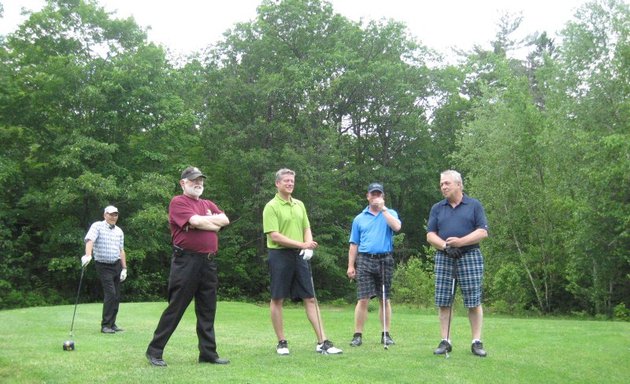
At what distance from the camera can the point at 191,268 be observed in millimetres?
6238

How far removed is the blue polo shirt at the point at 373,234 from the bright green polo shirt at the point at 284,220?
1.13 metres

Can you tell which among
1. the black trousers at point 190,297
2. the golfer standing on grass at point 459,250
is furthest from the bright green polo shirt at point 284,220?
the golfer standing on grass at point 459,250

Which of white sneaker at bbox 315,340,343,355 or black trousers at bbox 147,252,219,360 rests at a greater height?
black trousers at bbox 147,252,219,360

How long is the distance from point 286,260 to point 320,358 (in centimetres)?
112

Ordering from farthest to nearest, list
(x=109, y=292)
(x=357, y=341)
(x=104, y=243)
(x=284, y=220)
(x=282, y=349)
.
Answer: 1. (x=104, y=243)
2. (x=109, y=292)
3. (x=357, y=341)
4. (x=284, y=220)
5. (x=282, y=349)

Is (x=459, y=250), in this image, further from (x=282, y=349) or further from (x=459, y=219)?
(x=282, y=349)

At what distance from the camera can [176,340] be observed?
864 cm

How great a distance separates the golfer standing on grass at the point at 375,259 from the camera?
26.1 feet

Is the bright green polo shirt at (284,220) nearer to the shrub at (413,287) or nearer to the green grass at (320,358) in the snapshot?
the green grass at (320,358)

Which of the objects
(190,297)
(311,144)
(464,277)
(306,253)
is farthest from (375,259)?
(311,144)

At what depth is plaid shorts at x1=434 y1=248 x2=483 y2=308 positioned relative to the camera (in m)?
7.11

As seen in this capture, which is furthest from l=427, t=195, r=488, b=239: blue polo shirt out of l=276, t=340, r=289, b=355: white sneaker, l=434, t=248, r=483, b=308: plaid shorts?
l=276, t=340, r=289, b=355: white sneaker

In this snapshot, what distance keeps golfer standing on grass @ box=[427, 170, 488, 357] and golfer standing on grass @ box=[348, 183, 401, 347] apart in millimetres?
825

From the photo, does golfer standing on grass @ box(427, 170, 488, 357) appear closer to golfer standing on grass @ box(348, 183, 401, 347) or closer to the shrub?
golfer standing on grass @ box(348, 183, 401, 347)
